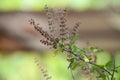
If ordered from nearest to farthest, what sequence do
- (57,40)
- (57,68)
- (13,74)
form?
(57,40) → (13,74) → (57,68)

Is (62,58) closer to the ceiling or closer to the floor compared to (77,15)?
closer to the floor

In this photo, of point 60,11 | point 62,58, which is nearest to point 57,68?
point 62,58

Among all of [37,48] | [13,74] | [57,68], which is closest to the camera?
[13,74]

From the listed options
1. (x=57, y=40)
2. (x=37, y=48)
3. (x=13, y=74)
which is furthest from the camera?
(x=37, y=48)

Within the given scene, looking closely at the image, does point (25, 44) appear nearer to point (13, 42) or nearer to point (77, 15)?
point (13, 42)

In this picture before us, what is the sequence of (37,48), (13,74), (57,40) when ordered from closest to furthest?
(57,40), (13,74), (37,48)

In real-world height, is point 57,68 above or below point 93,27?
below

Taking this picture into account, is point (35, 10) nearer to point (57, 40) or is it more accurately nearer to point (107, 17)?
point (107, 17)

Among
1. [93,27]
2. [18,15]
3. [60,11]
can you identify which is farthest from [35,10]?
[60,11]

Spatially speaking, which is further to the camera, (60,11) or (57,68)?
(57,68)
